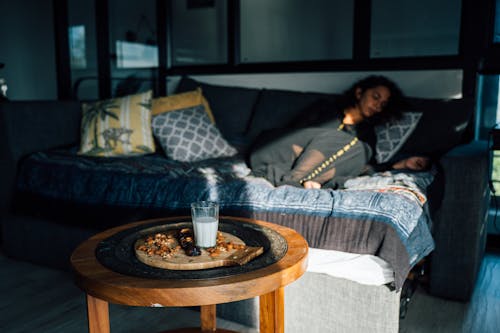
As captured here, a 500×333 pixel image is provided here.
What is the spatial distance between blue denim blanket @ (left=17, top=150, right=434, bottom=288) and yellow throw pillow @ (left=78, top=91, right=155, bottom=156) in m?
0.16

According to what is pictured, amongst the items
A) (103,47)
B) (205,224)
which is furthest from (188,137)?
(103,47)

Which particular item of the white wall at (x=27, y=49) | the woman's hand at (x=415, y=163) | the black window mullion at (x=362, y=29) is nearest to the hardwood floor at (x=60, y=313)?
the woman's hand at (x=415, y=163)

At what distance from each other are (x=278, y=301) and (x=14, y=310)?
1.24 meters

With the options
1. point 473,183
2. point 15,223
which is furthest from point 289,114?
point 15,223

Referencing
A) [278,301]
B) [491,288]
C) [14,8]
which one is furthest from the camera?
[14,8]

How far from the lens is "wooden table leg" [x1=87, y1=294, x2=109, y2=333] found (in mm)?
1080

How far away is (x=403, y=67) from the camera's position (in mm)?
2693

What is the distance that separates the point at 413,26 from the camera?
14.7 feet

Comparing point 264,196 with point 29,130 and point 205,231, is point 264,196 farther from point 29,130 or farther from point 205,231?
point 29,130

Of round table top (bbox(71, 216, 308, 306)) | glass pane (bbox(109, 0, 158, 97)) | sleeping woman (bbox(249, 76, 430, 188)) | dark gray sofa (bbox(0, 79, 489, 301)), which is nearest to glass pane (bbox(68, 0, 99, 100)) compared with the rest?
glass pane (bbox(109, 0, 158, 97))

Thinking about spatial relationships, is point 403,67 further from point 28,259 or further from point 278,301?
point 28,259

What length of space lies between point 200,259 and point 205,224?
99mm

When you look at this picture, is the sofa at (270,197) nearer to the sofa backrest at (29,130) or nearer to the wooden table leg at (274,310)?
the sofa backrest at (29,130)

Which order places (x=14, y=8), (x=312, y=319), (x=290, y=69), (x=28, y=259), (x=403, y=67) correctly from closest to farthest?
(x=312, y=319) < (x=28, y=259) < (x=403, y=67) < (x=290, y=69) < (x=14, y=8)
